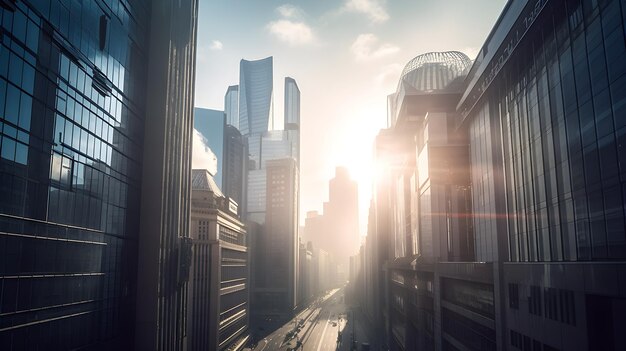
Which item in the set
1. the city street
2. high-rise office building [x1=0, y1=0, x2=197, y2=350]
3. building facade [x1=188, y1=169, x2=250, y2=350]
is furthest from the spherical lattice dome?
the city street

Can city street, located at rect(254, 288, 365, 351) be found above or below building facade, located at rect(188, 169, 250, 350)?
below

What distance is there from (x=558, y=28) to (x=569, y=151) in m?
9.28

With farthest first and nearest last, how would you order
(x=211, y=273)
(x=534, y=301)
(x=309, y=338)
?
(x=309, y=338) → (x=211, y=273) → (x=534, y=301)

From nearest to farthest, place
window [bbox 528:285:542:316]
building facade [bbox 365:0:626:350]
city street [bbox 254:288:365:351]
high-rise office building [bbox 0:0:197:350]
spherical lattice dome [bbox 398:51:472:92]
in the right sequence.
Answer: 1. building facade [bbox 365:0:626:350]
2. high-rise office building [bbox 0:0:197:350]
3. window [bbox 528:285:542:316]
4. spherical lattice dome [bbox 398:51:472:92]
5. city street [bbox 254:288:365:351]

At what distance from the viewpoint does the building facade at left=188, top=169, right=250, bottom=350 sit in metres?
86.4

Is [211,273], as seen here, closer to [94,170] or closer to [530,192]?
[94,170]

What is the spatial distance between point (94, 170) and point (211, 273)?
2302 inches

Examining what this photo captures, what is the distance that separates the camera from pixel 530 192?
133 ft

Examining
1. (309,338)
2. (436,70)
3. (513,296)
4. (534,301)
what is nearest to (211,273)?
(309,338)

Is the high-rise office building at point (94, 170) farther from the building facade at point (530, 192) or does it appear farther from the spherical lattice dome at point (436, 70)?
the spherical lattice dome at point (436, 70)

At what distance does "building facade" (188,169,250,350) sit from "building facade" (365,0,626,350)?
3894 centimetres

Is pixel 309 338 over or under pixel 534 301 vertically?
under

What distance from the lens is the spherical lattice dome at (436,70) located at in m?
89.9

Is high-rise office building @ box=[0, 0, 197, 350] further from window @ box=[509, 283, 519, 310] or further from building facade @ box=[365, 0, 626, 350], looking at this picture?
window @ box=[509, 283, 519, 310]
